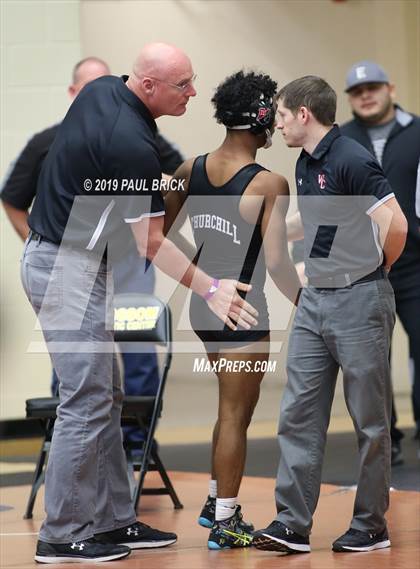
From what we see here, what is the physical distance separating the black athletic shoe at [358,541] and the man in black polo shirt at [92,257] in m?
0.76

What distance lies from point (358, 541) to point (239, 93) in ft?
5.33

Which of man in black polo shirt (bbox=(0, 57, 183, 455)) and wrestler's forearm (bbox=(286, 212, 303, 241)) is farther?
man in black polo shirt (bbox=(0, 57, 183, 455))

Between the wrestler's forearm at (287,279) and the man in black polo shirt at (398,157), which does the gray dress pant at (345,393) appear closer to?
the wrestler's forearm at (287,279)

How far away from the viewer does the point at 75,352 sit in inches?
167

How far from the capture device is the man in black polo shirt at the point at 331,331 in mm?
4246

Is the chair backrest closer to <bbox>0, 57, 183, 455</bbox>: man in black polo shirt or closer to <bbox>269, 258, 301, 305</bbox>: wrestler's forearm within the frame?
<bbox>0, 57, 183, 455</bbox>: man in black polo shirt

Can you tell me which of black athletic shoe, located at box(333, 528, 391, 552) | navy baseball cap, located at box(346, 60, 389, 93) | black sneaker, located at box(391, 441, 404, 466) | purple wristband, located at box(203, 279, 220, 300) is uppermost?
navy baseball cap, located at box(346, 60, 389, 93)

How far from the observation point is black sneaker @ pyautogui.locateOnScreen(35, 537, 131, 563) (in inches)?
167

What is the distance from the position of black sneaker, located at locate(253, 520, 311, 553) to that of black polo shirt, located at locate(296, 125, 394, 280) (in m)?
0.88

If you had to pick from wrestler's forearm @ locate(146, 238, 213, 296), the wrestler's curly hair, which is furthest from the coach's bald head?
wrestler's forearm @ locate(146, 238, 213, 296)

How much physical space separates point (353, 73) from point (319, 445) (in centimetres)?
298

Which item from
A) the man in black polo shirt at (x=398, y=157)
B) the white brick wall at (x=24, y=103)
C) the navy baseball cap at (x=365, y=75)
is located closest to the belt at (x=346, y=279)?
the man in black polo shirt at (x=398, y=157)

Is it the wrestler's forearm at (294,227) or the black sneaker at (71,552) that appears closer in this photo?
the black sneaker at (71,552)

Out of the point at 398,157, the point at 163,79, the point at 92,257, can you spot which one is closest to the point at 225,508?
the point at 92,257
